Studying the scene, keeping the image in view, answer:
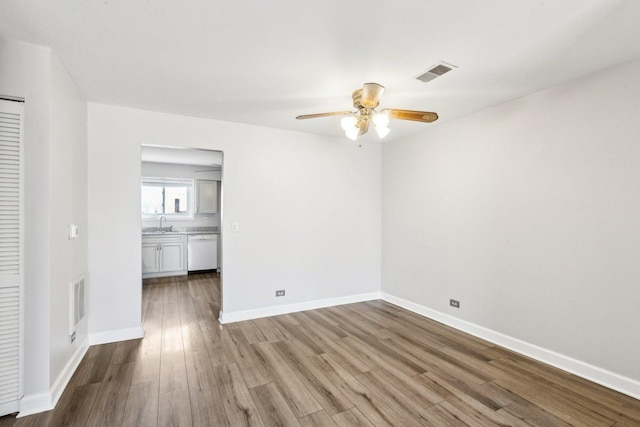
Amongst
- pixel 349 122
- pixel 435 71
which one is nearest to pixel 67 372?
pixel 349 122

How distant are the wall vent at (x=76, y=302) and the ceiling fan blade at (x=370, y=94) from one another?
2.87 metres

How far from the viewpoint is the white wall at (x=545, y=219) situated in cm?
219

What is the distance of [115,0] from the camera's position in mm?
1557

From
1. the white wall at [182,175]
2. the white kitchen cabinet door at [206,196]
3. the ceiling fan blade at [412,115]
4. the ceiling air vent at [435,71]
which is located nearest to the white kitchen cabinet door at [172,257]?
the white wall at [182,175]

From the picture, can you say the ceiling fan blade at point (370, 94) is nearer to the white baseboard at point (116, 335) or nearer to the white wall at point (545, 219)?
the white wall at point (545, 219)

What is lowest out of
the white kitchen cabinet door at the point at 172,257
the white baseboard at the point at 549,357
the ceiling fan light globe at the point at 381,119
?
the white baseboard at the point at 549,357

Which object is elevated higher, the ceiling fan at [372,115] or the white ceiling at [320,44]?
the white ceiling at [320,44]

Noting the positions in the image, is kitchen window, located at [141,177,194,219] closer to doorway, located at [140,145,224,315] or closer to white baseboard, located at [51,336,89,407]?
doorway, located at [140,145,224,315]

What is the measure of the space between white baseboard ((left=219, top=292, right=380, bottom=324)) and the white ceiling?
2561mm

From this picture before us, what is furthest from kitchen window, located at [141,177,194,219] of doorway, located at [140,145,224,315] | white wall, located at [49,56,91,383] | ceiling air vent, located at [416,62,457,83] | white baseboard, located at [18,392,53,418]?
ceiling air vent, located at [416,62,457,83]

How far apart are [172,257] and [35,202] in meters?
4.26

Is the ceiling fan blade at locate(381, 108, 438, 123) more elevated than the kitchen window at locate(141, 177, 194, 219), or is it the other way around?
the ceiling fan blade at locate(381, 108, 438, 123)

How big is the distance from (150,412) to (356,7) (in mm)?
2892

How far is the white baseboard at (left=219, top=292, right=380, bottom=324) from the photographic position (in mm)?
3576
